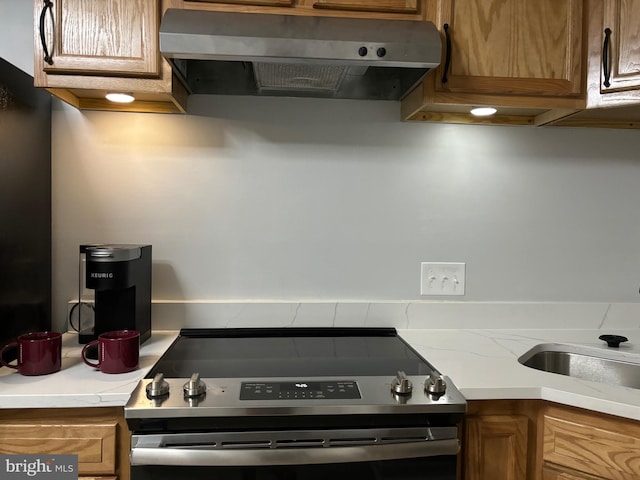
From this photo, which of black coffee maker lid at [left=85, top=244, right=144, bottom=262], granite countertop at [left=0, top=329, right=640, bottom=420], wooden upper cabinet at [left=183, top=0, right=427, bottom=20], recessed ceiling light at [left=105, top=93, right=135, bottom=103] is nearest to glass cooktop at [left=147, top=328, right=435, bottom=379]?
granite countertop at [left=0, top=329, right=640, bottom=420]

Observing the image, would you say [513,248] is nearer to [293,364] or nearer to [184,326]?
[293,364]

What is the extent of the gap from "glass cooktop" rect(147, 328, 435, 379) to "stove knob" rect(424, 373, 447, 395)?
118 mm

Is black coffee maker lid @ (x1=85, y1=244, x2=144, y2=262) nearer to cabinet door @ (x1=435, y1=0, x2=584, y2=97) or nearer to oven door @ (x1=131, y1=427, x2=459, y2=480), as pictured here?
oven door @ (x1=131, y1=427, x2=459, y2=480)

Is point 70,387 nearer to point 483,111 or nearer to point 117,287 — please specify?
point 117,287

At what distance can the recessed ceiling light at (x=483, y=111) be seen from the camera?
1483 millimetres

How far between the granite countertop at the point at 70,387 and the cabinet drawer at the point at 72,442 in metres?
0.06

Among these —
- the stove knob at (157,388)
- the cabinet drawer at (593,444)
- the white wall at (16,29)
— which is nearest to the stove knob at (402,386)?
the cabinet drawer at (593,444)

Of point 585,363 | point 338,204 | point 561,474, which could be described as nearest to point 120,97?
point 338,204

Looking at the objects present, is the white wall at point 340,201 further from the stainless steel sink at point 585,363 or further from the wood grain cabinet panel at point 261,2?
the wood grain cabinet panel at point 261,2

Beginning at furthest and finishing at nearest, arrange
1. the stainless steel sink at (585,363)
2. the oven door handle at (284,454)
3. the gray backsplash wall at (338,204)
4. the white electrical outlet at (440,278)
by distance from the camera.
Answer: the white electrical outlet at (440,278) < the gray backsplash wall at (338,204) < the stainless steel sink at (585,363) < the oven door handle at (284,454)

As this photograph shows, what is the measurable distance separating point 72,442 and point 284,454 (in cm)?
47

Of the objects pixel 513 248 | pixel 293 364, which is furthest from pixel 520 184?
pixel 293 364

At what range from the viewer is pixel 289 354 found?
139 cm

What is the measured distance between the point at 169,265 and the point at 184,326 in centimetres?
21
